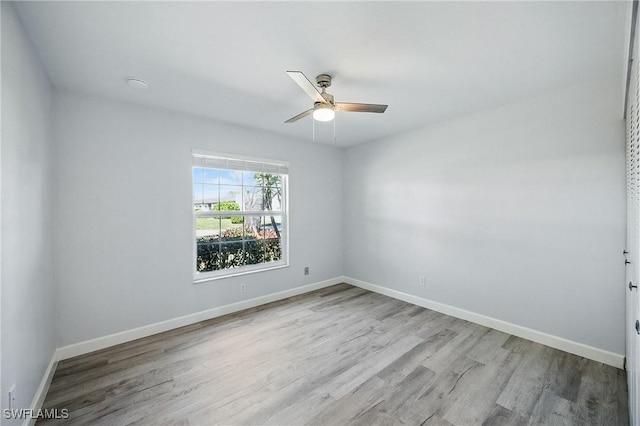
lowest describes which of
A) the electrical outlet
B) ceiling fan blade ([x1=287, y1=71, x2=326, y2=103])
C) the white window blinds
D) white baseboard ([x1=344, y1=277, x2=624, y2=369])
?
white baseboard ([x1=344, y1=277, x2=624, y2=369])

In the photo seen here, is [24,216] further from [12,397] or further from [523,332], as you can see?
[523,332]

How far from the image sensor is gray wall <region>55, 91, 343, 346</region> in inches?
98.3

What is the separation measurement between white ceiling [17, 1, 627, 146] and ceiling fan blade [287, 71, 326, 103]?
0.76 feet

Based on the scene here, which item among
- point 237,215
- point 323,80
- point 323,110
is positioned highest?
point 323,80

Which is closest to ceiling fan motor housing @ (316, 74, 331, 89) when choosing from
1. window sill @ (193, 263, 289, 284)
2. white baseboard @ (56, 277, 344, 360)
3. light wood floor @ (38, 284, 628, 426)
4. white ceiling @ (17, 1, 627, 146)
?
white ceiling @ (17, 1, 627, 146)

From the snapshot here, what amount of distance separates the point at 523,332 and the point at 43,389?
13.9 ft

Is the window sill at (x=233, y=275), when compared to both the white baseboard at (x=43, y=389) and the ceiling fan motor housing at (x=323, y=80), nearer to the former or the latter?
the white baseboard at (x=43, y=389)

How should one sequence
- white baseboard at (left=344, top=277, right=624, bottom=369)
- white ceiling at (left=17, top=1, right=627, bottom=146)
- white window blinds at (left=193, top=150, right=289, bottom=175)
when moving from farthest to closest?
white window blinds at (left=193, top=150, right=289, bottom=175), white baseboard at (left=344, top=277, right=624, bottom=369), white ceiling at (left=17, top=1, right=627, bottom=146)

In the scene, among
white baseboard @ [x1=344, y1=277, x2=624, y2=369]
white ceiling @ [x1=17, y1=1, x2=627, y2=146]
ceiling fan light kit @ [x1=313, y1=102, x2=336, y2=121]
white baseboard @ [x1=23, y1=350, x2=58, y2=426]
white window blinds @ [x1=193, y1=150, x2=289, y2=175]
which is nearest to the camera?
white ceiling @ [x1=17, y1=1, x2=627, y2=146]

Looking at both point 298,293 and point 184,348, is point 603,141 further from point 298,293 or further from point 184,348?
point 184,348

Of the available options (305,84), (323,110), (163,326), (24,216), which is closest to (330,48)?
(305,84)

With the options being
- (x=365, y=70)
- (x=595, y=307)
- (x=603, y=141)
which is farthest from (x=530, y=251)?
(x=365, y=70)

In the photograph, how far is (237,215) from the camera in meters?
3.68

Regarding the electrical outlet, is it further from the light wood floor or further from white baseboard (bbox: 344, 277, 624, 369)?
white baseboard (bbox: 344, 277, 624, 369)
